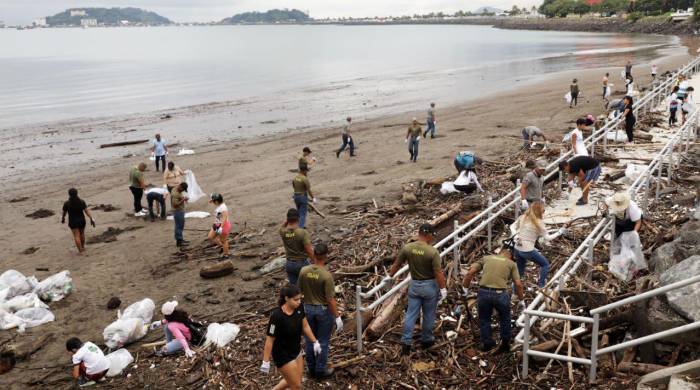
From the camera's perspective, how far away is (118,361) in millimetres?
8305

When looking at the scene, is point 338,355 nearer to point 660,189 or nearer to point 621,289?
point 621,289

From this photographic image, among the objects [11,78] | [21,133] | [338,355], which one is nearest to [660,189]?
[338,355]

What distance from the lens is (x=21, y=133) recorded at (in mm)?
34469

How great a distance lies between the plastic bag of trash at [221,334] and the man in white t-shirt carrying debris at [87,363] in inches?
59.1

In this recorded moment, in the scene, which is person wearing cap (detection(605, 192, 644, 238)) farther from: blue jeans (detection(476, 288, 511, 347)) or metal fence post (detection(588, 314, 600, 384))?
metal fence post (detection(588, 314, 600, 384))

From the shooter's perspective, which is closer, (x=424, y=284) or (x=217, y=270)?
(x=424, y=284)

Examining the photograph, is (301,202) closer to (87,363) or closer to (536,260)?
(87,363)

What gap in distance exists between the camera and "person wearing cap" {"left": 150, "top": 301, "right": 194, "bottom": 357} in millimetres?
Answer: 8359

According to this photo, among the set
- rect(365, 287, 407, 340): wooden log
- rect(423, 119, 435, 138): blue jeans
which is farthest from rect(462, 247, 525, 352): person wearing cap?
rect(423, 119, 435, 138): blue jeans

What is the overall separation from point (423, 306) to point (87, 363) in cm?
487

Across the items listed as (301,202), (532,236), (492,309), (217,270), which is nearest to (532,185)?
(532,236)

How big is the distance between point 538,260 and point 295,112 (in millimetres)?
33141

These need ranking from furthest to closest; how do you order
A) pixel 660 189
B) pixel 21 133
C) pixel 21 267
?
pixel 21 133 → pixel 21 267 → pixel 660 189

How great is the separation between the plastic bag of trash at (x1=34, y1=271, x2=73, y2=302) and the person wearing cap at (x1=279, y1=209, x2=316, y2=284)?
17.7 feet
